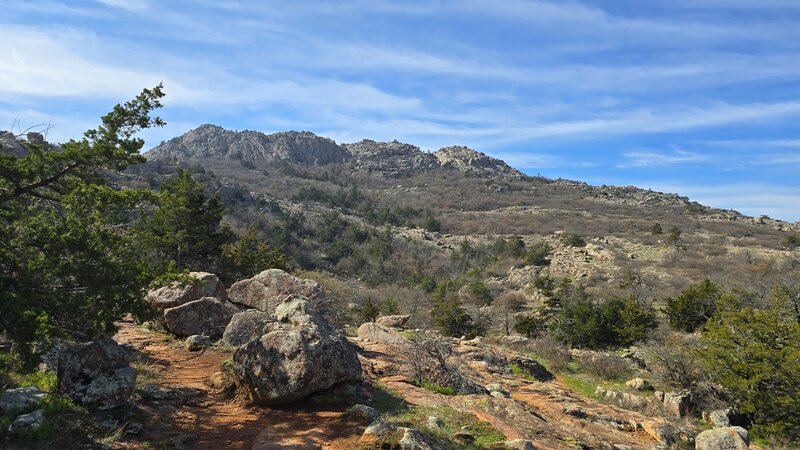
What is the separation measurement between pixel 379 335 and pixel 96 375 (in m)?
8.62

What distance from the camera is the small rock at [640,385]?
1418 centimetres

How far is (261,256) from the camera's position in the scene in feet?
73.4

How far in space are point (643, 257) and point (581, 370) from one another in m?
27.9

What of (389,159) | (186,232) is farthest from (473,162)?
(186,232)

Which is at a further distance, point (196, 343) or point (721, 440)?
point (196, 343)

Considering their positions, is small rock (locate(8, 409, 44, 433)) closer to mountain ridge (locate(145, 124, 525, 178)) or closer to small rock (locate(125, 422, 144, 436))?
small rock (locate(125, 422, 144, 436))

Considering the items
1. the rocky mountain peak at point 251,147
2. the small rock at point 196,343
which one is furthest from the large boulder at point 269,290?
the rocky mountain peak at point 251,147

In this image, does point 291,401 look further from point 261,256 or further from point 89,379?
point 261,256

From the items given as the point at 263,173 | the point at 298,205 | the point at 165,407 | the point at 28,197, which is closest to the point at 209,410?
the point at 165,407

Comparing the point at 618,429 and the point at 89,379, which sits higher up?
the point at 89,379

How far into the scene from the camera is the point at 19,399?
5969mm

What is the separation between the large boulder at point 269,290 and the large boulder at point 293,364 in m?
5.23

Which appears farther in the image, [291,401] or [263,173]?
[263,173]

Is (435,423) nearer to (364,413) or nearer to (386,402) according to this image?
(364,413)
